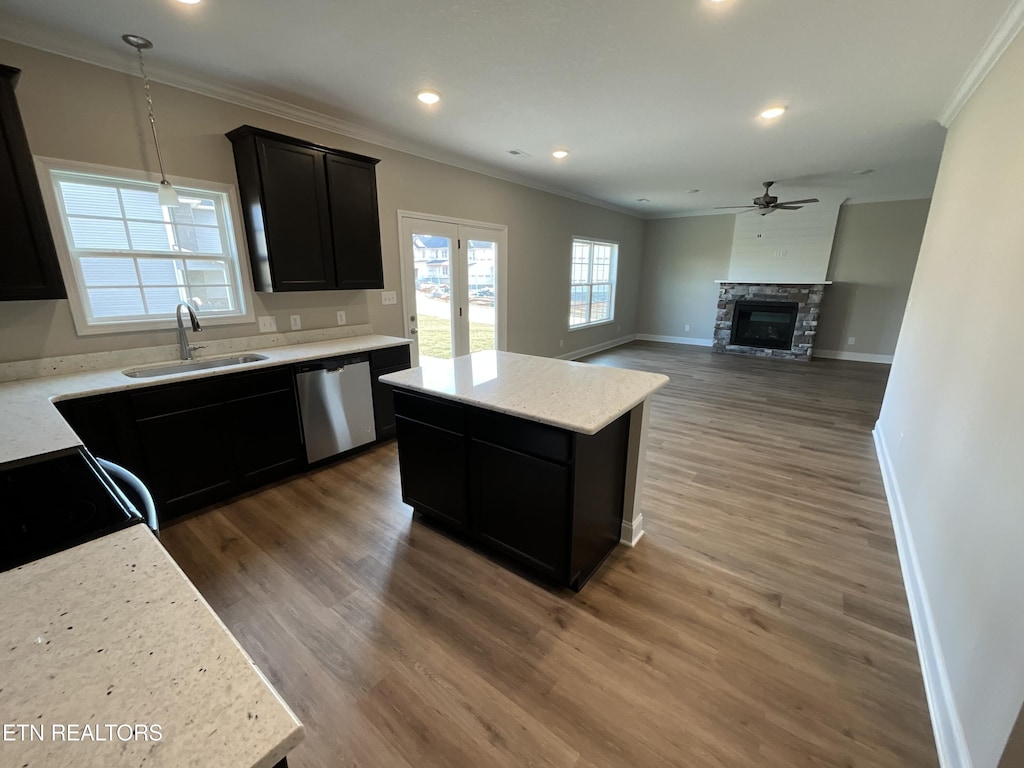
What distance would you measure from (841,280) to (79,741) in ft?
29.9

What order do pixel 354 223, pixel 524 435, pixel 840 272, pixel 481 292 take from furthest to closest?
1. pixel 840 272
2. pixel 481 292
3. pixel 354 223
4. pixel 524 435

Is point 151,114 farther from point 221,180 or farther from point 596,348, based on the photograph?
point 596,348

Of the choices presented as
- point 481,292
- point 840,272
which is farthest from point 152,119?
point 840,272

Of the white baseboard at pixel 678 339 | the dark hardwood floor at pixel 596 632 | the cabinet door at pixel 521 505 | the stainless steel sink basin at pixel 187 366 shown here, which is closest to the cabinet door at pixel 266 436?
the dark hardwood floor at pixel 596 632

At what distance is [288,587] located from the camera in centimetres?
201

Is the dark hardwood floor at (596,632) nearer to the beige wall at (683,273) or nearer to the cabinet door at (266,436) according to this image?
the cabinet door at (266,436)

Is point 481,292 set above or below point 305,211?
below

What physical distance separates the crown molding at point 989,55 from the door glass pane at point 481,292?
395cm

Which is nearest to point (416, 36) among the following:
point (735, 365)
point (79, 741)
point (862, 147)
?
point (79, 741)

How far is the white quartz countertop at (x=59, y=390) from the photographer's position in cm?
142

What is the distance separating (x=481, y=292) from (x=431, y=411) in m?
3.08

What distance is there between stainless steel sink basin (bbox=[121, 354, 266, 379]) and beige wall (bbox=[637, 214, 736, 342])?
782cm

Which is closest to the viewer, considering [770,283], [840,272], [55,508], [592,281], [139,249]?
[55,508]

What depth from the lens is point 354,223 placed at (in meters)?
3.32
